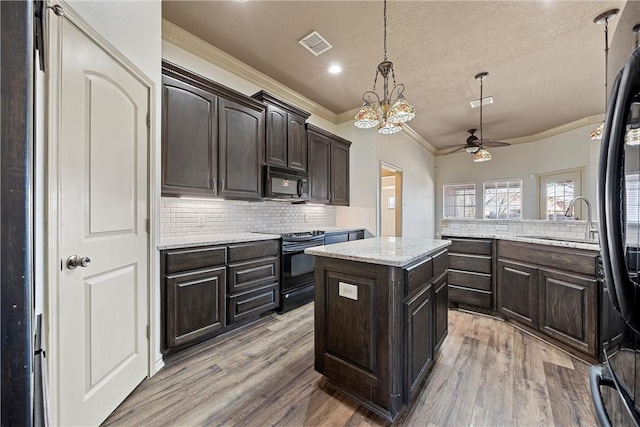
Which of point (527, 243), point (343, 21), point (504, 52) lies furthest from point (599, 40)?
point (343, 21)

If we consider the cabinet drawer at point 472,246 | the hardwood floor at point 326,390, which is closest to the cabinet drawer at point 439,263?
the hardwood floor at point 326,390

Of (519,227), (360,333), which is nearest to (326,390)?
(360,333)

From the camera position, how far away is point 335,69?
130 inches

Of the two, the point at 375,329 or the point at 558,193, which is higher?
the point at 558,193

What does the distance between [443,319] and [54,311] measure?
7.91ft

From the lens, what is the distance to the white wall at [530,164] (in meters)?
5.11

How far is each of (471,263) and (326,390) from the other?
2.19 meters

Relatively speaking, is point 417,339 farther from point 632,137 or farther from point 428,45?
point 428,45

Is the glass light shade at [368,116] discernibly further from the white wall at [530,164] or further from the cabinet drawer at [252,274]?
the white wall at [530,164]

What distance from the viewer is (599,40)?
9.12ft

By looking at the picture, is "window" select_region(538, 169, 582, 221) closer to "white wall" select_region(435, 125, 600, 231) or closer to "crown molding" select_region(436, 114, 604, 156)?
"white wall" select_region(435, 125, 600, 231)

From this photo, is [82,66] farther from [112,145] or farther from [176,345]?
[176,345]

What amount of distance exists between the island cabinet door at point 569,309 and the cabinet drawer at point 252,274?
254 centimetres

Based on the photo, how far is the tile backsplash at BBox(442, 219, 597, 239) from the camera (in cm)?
280
